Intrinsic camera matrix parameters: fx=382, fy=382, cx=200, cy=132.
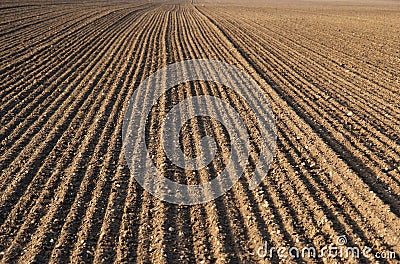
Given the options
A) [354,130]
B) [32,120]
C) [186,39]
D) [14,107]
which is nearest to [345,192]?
[354,130]

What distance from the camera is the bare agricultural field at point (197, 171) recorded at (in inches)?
199

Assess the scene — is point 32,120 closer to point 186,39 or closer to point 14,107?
point 14,107

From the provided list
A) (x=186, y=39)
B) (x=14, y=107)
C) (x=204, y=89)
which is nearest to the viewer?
A: (x=14, y=107)

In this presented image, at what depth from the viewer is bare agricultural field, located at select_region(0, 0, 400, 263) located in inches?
199

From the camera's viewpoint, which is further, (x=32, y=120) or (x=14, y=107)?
(x=14, y=107)

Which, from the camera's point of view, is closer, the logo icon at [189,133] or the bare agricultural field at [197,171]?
the bare agricultural field at [197,171]

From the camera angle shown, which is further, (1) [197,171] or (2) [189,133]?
(2) [189,133]

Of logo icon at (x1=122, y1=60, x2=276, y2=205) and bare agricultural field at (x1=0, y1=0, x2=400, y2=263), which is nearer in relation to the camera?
bare agricultural field at (x1=0, y1=0, x2=400, y2=263)

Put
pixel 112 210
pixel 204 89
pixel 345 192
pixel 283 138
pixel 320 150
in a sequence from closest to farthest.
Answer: pixel 112 210 < pixel 345 192 < pixel 320 150 < pixel 283 138 < pixel 204 89

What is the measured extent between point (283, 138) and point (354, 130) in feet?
5.53

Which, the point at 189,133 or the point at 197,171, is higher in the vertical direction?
the point at 189,133

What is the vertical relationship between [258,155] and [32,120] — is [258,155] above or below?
below

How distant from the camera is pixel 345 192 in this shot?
6164 millimetres

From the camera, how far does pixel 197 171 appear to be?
22.7 feet
